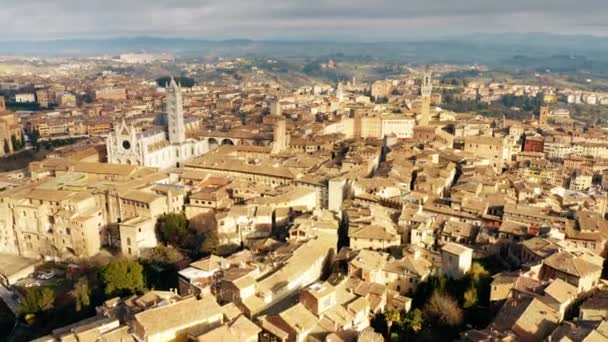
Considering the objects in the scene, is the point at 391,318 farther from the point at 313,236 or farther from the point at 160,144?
the point at 160,144

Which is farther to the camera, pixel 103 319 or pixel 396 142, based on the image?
pixel 396 142

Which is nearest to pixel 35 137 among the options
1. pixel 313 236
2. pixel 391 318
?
pixel 313 236

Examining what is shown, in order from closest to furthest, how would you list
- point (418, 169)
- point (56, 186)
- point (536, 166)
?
point (56, 186) < point (418, 169) < point (536, 166)

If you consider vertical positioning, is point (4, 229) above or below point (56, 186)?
below

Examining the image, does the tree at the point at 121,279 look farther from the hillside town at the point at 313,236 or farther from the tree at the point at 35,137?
the tree at the point at 35,137

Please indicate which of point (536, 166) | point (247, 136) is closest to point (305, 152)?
point (247, 136)

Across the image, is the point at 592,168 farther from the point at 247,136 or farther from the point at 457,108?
the point at 457,108

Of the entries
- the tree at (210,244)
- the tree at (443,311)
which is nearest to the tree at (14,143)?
the tree at (210,244)

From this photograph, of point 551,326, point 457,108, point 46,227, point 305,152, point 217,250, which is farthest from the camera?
point 457,108
